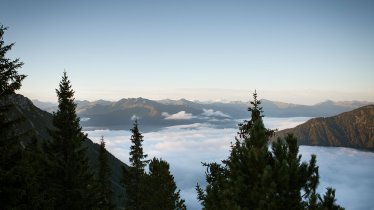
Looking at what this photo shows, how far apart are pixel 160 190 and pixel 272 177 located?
105 ft

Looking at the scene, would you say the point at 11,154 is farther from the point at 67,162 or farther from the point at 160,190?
the point at 160,190

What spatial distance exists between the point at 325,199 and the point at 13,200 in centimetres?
1377

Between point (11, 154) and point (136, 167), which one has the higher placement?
point (11, 154)

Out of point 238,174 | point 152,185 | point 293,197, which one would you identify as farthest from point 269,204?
point 152,185

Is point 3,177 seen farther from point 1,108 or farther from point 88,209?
point 88,209

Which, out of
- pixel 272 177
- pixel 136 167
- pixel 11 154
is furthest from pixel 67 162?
pixel 136 167

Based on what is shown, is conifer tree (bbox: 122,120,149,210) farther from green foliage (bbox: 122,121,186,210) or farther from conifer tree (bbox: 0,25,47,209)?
conifer tree (bbox: 0,25,47,209)

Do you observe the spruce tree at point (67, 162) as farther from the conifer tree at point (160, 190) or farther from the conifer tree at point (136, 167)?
the conifer tree at point (136, 167)

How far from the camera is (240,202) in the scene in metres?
16.4

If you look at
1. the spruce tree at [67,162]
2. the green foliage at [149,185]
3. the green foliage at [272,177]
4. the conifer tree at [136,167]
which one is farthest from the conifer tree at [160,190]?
the green foliage at [272,177]

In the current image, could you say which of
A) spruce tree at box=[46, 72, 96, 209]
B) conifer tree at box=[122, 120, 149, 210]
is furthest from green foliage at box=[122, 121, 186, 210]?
spruce tree at box=[46, 72, 96, 209]

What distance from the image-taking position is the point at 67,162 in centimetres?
2523

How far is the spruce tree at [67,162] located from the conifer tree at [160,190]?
61.3ft

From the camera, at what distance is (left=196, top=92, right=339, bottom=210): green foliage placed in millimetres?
14490
